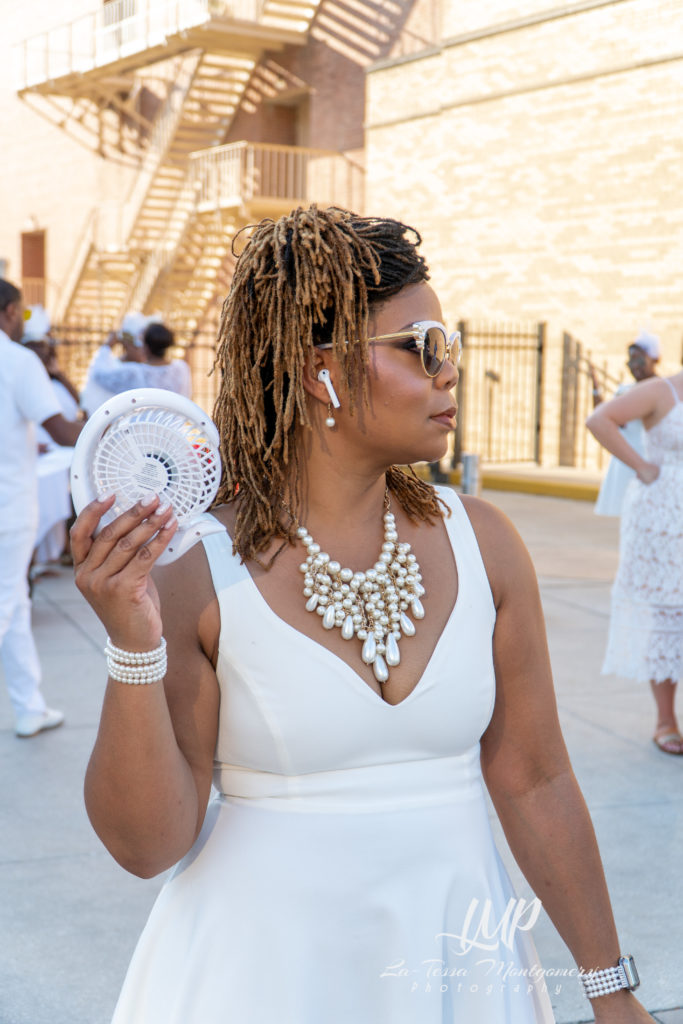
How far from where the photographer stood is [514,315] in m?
17.5

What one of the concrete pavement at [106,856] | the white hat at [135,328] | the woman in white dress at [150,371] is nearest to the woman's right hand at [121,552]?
the concrete pavement at [106,856]

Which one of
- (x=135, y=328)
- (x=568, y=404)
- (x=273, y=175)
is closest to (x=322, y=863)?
(x=135, y=328)

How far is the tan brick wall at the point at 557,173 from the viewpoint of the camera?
1498 cm

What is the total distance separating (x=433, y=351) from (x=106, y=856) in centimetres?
286

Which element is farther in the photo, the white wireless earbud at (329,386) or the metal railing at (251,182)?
the metal railing at (251,182)

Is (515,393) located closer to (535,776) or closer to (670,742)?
(670,742)

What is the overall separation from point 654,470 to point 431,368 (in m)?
3.79

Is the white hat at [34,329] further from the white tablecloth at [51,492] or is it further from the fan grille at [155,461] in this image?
the fan grille at [155,461]

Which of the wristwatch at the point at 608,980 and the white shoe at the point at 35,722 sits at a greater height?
the wristwatch at the point at 608,980

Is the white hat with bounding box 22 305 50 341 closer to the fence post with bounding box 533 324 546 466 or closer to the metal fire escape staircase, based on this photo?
the fence post with bounding box 533 324 546 466

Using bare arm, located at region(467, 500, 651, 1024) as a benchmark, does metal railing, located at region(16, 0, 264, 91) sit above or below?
above

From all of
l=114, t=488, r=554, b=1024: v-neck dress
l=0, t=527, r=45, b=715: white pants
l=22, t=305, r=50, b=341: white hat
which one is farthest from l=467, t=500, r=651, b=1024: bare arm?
l=22, t=305, r=50, b=341: white hat

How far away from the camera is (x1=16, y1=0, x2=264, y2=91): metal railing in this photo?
23.0m

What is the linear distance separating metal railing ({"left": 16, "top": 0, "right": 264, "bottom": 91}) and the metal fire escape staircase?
27 mm
